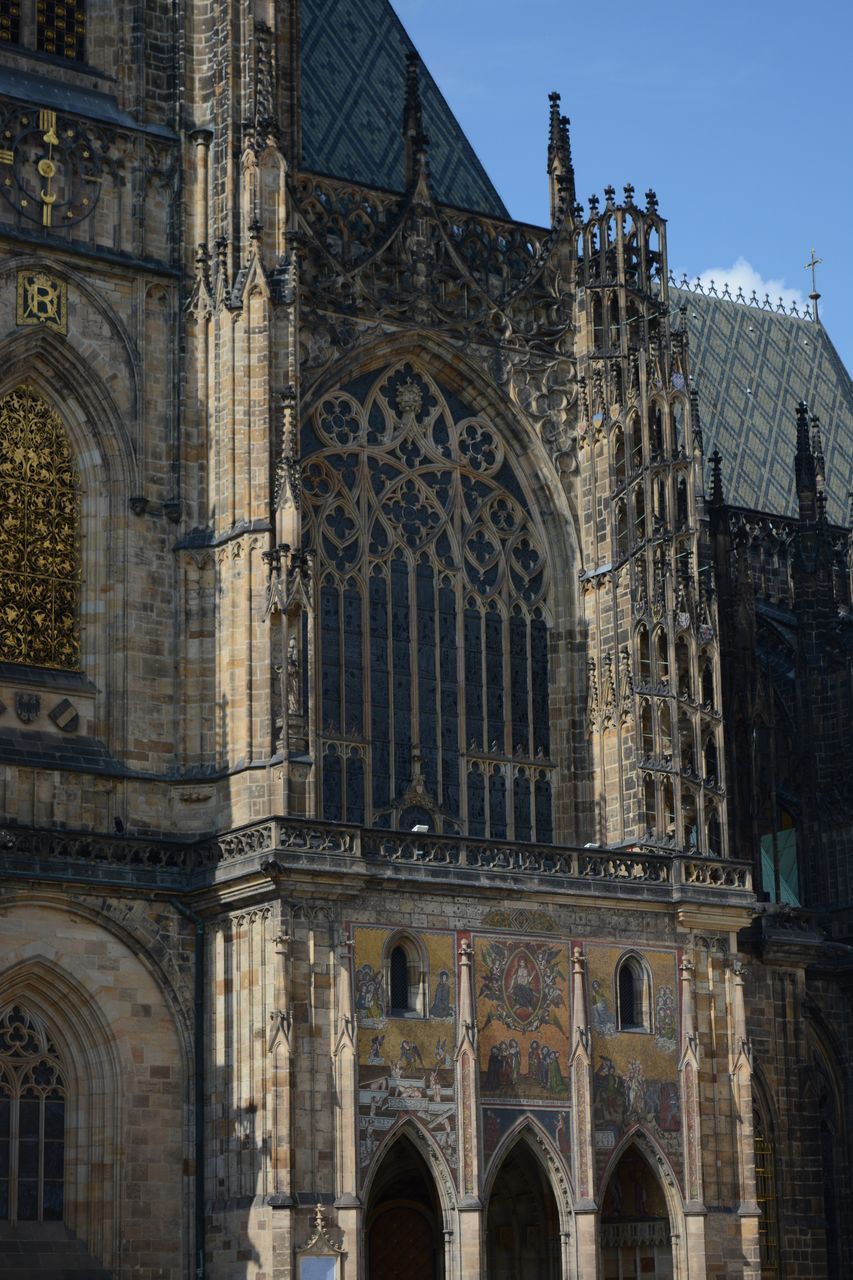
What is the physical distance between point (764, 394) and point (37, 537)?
72.2ft

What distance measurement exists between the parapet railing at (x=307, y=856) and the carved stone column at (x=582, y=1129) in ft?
4.89

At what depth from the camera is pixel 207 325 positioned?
125 feet

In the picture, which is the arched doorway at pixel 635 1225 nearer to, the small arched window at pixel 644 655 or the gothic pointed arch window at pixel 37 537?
the small arched window at pixel 644 655

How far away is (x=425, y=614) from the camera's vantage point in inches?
1572

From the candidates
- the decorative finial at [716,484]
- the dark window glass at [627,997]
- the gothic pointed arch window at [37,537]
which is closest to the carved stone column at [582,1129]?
the dark window glass at [627,997]

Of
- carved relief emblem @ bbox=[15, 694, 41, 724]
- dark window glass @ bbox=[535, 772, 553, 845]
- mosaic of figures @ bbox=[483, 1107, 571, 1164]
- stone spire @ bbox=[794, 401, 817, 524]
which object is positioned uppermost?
stone spire @ bbox=[794, 401, 817, 524]

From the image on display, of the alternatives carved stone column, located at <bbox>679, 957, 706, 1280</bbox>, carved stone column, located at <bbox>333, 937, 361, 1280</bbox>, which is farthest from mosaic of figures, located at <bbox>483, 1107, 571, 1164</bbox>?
carved stone column, located at <bbox>333, 937, 361, 1280</bbox>

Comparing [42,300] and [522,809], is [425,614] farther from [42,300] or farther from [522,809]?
[42,300]

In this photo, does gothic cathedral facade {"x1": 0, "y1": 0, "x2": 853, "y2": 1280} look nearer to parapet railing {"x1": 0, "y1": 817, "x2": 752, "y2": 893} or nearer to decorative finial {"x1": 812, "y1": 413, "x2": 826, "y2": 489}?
parapet railing {"x1": 0, "y1": 817, "x2": 752, "y2": 893}

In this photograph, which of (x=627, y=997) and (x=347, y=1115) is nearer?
(x=347, y=1115)

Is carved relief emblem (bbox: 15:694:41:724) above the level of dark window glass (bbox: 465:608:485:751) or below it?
below

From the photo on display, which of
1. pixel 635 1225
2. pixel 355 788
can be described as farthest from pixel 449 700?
pixel 635 1225

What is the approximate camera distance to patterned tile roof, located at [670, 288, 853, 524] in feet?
173

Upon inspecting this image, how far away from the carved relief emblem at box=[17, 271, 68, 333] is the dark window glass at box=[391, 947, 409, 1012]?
9.78 metres
